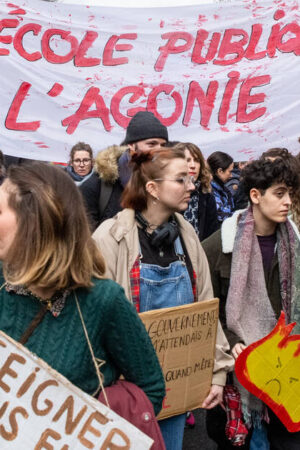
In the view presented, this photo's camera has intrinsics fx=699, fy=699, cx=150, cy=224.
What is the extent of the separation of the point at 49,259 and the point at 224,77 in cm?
354

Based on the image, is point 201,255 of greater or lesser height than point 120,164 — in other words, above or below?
below

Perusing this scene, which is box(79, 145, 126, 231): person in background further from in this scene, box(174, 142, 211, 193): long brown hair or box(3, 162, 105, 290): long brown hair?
box(3, 162, 105, 290): long brown hair

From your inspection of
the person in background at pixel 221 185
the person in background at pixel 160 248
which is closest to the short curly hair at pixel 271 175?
the person in background at pixel 160 248

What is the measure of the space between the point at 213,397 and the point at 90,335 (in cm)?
135

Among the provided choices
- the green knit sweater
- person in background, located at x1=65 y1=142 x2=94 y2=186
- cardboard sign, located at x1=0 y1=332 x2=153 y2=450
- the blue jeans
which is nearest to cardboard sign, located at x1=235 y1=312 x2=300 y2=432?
the blue jeans

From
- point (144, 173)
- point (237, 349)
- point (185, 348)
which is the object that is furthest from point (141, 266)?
point (237, 349)

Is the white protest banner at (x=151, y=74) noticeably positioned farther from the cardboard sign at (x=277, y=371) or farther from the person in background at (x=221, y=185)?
the cardboard sign at (x=277, y=371)

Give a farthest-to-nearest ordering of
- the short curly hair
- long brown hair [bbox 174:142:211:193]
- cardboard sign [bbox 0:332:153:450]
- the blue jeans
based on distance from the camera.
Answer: long brown hair [bbox 174:142:211:193]
the short curly hair
the blue jeans
cardboard sign [bbox 0:332:153:450]

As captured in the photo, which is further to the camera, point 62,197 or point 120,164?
point 120,164

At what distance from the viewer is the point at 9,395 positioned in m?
1.77

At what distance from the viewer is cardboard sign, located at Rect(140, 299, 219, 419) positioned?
282cm

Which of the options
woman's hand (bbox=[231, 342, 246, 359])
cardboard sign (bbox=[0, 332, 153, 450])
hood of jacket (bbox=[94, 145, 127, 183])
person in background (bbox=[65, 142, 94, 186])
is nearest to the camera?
cardboard sign (bbox=[0, 332, 153, 450])

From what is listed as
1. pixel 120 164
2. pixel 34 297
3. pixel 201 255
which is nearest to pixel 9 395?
pixel 34 297

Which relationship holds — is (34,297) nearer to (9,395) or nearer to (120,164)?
(9,395)
